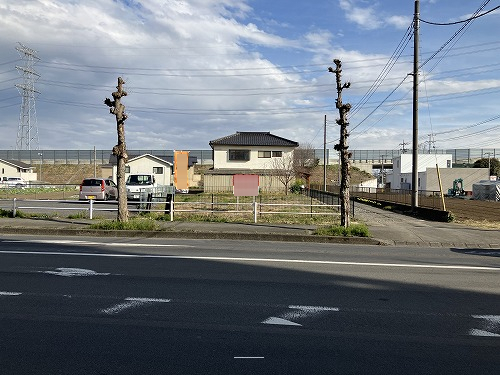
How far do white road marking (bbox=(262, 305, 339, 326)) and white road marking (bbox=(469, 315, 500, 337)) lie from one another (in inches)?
71.5

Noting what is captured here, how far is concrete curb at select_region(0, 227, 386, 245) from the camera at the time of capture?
14992 millimetres

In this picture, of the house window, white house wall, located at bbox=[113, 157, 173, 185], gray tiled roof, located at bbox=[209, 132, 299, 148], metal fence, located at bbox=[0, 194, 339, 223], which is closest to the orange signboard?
metal fence, located at bbox=[0, 194, 339, 223]

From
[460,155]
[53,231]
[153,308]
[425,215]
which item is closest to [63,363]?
[153,308]

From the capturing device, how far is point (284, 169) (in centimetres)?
4806

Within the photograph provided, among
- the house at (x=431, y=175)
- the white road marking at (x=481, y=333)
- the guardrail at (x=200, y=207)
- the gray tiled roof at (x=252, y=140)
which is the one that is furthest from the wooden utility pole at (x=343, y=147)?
Answer: the house at (x=431, y=175)

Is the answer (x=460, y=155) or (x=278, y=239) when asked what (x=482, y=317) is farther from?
(x=460, y=155)

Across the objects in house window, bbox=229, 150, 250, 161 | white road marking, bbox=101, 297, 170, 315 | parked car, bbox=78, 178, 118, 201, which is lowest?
white road marking, bbox=101, 297, 170, 315

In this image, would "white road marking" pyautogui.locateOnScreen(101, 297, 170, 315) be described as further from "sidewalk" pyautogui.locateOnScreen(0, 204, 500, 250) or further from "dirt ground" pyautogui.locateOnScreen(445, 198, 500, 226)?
"dirt ground" pyautogui.locateOnScreen(445, 198, 500, 226)

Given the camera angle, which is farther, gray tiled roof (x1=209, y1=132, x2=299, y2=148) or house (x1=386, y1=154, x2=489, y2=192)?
house (x1=386, y1=154, x2=489, y2=192)

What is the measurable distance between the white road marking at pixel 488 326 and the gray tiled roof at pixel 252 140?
4499 centimetres

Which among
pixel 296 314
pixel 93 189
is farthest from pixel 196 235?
pixel 93 189

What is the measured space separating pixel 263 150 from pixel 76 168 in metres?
51.6

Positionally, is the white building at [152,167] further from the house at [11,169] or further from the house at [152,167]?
the house at [11,169]

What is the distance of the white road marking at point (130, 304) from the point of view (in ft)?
21.0
